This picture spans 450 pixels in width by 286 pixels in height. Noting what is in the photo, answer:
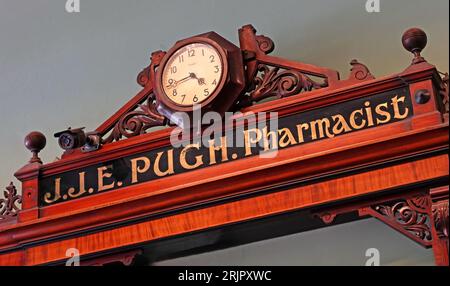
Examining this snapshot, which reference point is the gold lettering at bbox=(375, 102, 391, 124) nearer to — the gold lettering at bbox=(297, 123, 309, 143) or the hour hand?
the gold lettering at bbox=(297, 123, 309, 143)

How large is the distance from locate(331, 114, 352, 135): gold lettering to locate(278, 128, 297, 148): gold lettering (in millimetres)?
122

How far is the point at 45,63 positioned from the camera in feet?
13.1

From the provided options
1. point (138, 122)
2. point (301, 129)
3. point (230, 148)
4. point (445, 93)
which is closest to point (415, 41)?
point (445, 93)

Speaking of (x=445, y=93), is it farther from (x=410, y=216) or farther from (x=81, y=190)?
(x=81, y=190)

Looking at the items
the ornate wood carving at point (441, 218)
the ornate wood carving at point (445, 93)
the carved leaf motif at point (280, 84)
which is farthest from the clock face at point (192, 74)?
the ornate wood carving at point (441, 218)

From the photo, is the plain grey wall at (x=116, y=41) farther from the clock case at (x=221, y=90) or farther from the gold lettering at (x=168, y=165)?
the gold lettering at (x=168, y=165)

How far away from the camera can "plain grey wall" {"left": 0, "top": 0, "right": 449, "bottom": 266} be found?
3504 millimetres

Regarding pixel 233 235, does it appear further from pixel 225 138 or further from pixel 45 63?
pixel 45 63

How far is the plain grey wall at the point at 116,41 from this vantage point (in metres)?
3.50

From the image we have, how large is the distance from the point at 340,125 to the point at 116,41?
121cm

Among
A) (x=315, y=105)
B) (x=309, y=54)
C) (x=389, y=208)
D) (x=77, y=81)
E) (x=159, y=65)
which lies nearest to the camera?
(x=389, y=208)

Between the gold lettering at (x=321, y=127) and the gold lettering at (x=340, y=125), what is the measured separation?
19mm

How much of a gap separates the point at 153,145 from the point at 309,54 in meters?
0.69

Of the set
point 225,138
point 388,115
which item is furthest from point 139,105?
point 388,115
